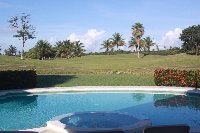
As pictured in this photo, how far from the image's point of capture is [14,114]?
666 inches

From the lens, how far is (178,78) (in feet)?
88.0

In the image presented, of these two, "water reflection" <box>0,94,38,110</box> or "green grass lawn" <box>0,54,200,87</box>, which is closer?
"water reflection" <box>0,94,38,110</box>

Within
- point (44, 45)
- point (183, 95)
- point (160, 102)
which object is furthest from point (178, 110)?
point (44, 45)

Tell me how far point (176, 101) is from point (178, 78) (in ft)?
22.0

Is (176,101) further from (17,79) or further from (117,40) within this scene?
(117,40)

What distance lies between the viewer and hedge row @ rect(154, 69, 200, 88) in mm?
26281

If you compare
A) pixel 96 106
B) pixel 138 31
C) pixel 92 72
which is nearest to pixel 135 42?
pixel 138 31

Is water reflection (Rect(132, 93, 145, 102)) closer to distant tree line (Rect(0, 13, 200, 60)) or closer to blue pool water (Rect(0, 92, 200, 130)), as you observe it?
blue pool water (Rect(0, 92, 200, 130))

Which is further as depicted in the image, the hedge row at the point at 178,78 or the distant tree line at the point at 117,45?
the distant tree line at the point at 117,45

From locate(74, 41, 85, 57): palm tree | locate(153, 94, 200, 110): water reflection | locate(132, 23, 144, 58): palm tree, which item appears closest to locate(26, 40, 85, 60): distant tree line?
locate(74, 41, 85, 57): palm tree

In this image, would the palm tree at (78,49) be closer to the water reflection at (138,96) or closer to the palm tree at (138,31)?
the palm tree at (138,31)

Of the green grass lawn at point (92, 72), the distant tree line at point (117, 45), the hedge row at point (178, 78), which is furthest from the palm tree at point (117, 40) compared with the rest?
the hedge row at point (178, 78)

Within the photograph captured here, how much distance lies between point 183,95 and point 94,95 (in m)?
6.37

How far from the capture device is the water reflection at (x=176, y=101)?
19.1 m
